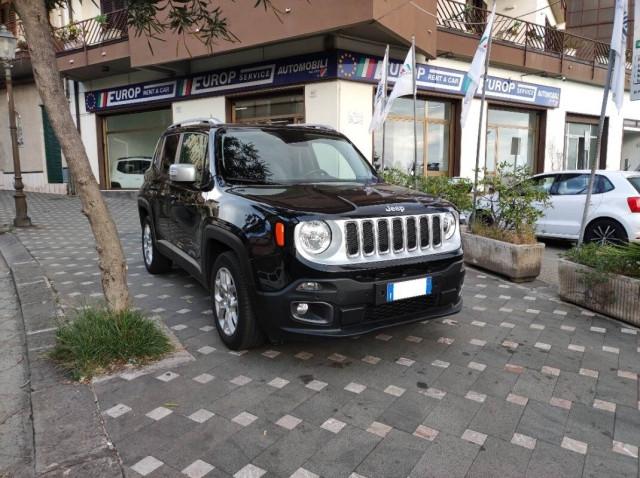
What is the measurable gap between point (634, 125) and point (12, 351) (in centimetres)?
2647

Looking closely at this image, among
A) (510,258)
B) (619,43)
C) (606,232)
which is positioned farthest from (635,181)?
(510,258)

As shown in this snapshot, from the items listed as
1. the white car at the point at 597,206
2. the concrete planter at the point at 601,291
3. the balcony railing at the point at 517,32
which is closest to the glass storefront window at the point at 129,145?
the balcony railing at the point at 517,32

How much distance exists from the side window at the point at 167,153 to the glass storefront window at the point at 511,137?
12.9 metres

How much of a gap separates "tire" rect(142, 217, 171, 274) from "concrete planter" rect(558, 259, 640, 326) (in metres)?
4.65

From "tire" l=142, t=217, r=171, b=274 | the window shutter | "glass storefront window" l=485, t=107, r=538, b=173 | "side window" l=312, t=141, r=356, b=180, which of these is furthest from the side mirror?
the window shutter

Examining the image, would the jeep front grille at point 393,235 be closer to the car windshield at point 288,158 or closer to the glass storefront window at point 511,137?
the car windshield at point 288,158

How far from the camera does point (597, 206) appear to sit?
8250 millimetres

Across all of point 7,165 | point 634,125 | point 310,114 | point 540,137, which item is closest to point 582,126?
point 540,137

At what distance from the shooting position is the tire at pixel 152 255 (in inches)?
253

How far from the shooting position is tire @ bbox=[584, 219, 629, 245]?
7.97m

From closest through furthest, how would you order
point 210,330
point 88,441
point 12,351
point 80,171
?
point 88,441 → point 80,171 → point 12,351 → point 210,330

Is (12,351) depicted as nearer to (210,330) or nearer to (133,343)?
Result: (133,343)

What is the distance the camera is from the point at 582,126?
810 inches

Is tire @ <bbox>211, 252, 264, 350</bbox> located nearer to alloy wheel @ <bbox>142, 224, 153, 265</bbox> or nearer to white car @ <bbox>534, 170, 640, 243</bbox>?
alloy wheel @ <bbox>142, 224, 153, 265</bbox>
